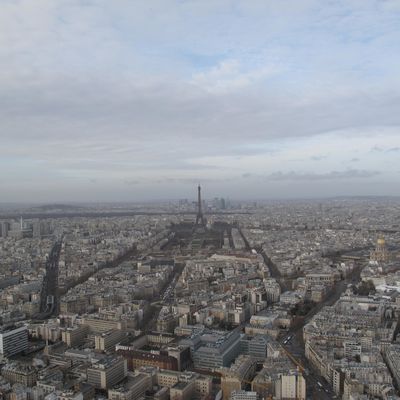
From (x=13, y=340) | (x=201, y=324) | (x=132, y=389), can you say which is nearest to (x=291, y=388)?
(x=132, y=389)

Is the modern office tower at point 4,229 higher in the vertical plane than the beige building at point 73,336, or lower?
higher

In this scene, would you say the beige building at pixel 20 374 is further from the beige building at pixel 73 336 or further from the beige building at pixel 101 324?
the beige building at pixel 101 324

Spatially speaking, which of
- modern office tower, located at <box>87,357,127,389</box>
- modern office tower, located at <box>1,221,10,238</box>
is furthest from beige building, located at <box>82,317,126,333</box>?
modern office tower, located at <box>1,221,10,238</box>

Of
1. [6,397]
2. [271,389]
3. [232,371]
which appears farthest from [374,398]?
[6,397]

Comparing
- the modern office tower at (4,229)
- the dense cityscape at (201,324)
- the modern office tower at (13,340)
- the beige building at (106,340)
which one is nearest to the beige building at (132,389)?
the dense cityscape at (201,324)

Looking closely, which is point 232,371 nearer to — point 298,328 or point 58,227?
point 298,328
